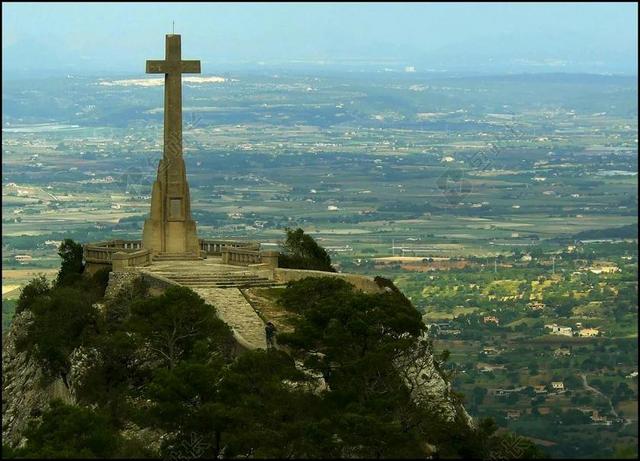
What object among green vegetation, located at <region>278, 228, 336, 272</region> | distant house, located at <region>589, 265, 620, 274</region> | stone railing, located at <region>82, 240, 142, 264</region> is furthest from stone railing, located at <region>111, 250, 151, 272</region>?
distant house, located at <region>589, 265, 620, 274</region>

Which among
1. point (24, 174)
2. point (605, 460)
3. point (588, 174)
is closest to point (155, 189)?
point (605, 460)

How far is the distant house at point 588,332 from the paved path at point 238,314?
119ft

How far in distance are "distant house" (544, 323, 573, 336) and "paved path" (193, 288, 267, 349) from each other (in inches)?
1480

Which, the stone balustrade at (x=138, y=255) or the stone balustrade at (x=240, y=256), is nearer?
the stone balustrade at (x=138, y=255)

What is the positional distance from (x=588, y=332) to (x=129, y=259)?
3695 cm

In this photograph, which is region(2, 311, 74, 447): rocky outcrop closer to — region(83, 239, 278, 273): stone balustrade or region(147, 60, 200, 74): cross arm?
region(83, 239, 278, 273): stone balustrade

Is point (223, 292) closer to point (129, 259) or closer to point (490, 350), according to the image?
point (129, 259)

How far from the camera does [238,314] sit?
47.8 m

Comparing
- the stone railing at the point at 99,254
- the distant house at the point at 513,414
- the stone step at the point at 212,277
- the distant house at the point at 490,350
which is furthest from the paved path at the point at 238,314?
A: the distant house at the point at 490,350

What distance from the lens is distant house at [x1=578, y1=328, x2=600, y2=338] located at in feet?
278

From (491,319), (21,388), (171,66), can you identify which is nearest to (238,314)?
(21,388)

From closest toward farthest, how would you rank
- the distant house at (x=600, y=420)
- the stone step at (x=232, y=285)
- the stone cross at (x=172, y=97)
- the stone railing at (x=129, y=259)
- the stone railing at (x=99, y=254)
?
1. the distant house at (x=600, y=420)
2. the stone step at (x=232, y=285)
3. the stone railing at (x=129, y=259)
4. the stone railing at (x=99, y=254)
5. the stone cross at (x=172, y=97)

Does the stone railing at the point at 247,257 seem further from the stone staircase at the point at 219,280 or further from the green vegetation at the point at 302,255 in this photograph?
the green vegetation at the point at 302,255

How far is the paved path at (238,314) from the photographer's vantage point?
45594mm
